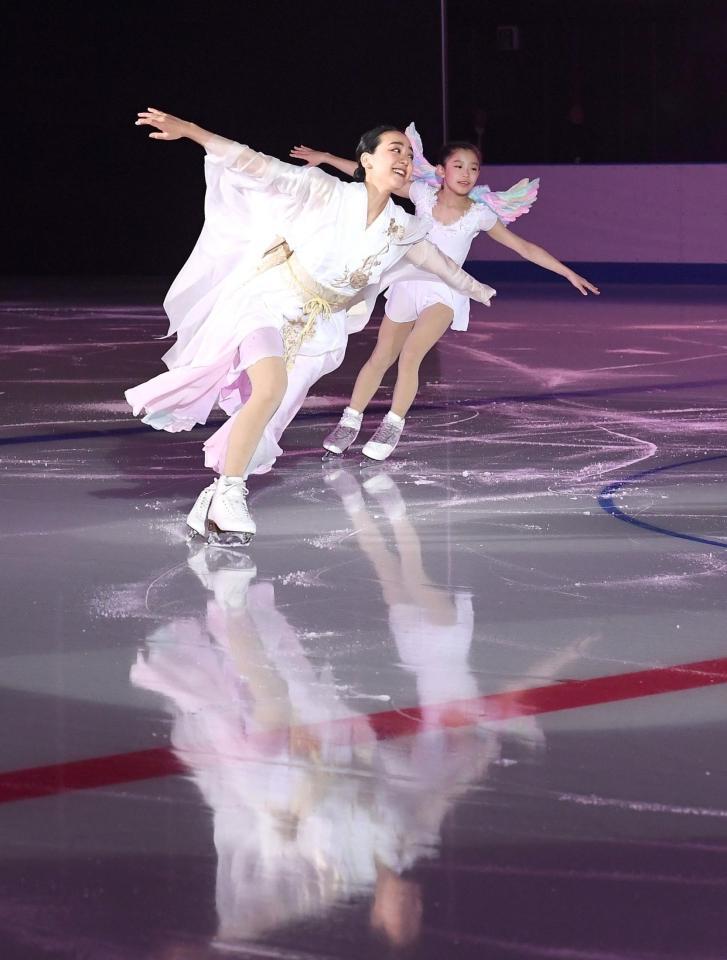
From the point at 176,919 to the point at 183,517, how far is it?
344cm

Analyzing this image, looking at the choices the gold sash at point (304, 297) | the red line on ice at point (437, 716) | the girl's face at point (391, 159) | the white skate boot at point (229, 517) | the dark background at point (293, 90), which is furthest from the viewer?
the dark background at point (293, 90)

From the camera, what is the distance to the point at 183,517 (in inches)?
235

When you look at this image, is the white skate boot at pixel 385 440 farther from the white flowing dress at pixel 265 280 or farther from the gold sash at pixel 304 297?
the gold sash at pixel 304 297

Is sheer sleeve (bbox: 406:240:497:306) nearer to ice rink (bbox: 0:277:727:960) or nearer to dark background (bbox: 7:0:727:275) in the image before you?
ice rink (bbox: 0:277:727:960)

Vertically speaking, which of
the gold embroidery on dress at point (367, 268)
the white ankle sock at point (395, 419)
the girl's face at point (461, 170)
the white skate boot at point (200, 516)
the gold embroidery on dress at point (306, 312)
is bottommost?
the white ankle sock at point (395, 419)

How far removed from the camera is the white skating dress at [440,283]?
7426 millimetres

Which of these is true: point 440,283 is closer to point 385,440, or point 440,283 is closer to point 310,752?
point 385,440

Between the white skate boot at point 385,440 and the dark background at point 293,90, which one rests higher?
the dark background at point 293,90

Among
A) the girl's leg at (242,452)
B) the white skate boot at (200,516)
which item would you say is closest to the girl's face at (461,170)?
the girl's leg at (242,452)

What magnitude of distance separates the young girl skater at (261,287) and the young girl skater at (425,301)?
1252 millimetres

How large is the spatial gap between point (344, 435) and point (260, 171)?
202 cm

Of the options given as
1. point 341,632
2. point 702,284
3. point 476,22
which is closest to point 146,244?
point 476,22

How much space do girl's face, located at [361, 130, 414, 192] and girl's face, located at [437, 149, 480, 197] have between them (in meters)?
1.69

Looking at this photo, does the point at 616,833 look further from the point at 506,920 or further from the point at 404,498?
the point at 404,498
